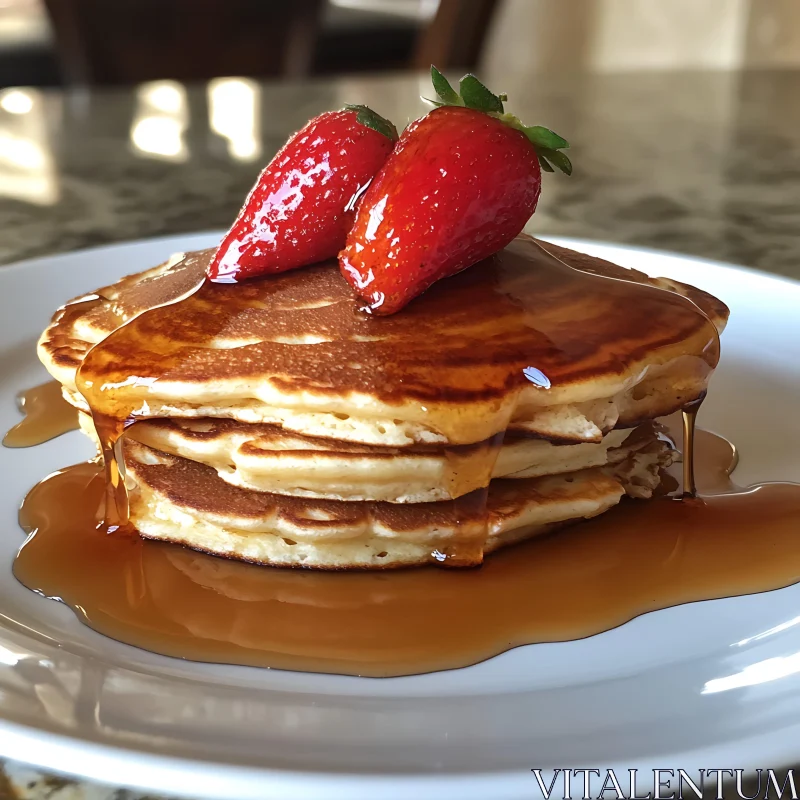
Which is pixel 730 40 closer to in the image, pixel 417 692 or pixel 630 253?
pixel 630 253

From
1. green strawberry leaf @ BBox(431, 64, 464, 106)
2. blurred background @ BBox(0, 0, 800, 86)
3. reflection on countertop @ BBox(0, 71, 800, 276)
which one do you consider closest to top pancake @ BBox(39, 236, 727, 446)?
green strawberry leaf @ BBox(431, 64, 464, 106)

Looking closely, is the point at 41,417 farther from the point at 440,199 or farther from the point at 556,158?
the point at 556,158

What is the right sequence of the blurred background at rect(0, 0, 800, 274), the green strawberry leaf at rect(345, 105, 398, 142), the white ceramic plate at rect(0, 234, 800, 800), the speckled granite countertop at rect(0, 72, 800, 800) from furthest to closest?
1. the blurred background at rect(0, 0, 800, 274)
2. the speckled granite countertop at rect(0, 72, 800, 800)
3. the green strawberry leaf at rect(345, 105, 398, 142)
4. the white ceramic plate at rect(0, 234, 800, 800)

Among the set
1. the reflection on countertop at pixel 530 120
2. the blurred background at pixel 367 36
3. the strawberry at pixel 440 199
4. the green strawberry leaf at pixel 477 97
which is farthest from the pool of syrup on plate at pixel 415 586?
the blurred background at pixel 367 36

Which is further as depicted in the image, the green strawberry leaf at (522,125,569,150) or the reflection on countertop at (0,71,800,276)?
the reflection on countertop at (0,71,800,276)

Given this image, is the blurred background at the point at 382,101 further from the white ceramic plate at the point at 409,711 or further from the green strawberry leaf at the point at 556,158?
the white ceramic plate at the point at 409,711

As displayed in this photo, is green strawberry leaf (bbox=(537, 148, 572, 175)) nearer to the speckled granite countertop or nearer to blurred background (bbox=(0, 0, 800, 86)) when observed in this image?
the speckled granite countertop
